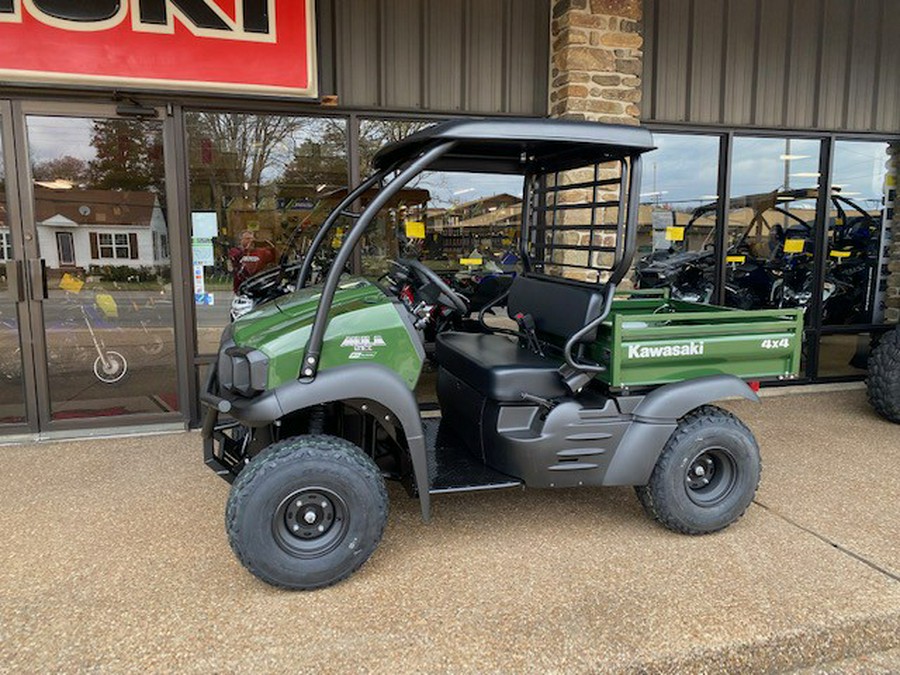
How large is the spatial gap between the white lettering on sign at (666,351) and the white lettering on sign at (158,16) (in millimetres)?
3207

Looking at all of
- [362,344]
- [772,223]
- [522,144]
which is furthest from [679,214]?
[362,344]

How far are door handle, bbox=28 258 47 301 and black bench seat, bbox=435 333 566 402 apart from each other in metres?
2.84

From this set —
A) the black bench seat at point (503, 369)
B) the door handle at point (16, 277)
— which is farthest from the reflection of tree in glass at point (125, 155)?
the black bench seat at point (503, 369)

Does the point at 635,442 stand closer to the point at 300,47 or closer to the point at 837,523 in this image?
the point at 837,523

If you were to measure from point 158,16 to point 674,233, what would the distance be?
172 inches

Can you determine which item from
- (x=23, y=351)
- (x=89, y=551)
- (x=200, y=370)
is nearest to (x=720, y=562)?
(x=89, y=551)

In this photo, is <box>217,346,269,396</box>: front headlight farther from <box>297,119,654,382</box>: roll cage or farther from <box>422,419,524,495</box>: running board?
<box>422,419,524,495</box>: running board

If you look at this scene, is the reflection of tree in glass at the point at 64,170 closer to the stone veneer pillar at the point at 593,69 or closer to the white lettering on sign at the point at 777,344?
the stone veneer pillar at the point at 593,69

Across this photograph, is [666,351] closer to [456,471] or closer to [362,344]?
[456,471]

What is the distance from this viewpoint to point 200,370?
4.90m

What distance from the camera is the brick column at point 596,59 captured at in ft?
16.3

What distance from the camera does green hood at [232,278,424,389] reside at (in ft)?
8.78

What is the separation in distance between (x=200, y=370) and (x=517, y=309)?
8.14 ft

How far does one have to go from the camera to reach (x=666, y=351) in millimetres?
3107
